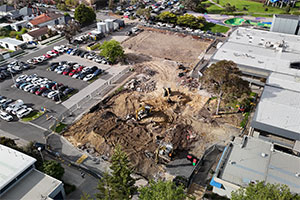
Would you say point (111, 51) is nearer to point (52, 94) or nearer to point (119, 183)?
Result: point (52, 94)

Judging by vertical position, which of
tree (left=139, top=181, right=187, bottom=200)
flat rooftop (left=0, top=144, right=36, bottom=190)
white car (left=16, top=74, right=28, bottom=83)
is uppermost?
tree (left=139, top=181, right=187, bottom=200)

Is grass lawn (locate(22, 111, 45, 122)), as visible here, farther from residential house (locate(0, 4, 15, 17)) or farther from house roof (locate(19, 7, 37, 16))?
residential house (locate(0, 4, 15, 17))

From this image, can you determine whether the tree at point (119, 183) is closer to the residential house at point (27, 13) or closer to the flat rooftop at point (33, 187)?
the flat rooftop at point (33, 187)

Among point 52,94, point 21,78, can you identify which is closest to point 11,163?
point 52,94

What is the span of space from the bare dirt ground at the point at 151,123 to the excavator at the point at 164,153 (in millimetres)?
1048

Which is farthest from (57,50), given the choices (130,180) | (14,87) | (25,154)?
(130,180)

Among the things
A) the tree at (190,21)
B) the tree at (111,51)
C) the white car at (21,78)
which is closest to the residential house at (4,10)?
the white car at (21,78)

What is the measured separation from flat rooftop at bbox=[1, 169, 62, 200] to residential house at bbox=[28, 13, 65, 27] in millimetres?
64285

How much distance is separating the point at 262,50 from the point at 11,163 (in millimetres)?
55181

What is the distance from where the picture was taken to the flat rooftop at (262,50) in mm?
51500

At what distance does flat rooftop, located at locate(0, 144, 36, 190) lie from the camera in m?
28.1

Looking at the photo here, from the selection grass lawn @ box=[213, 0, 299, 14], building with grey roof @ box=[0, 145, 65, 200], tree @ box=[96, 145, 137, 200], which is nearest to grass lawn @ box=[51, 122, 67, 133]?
building with grey roof @ box=[0, 145, 65, 200]

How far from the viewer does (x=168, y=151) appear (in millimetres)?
34750

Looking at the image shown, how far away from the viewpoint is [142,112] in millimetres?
42531
